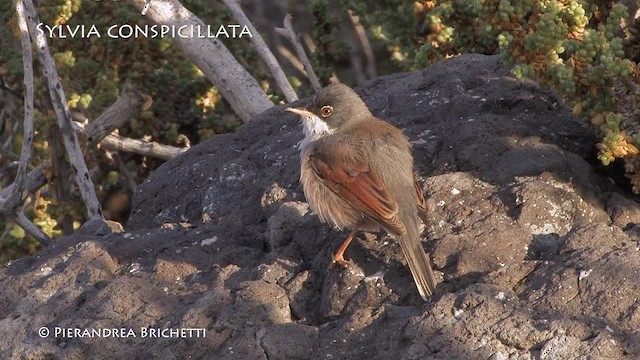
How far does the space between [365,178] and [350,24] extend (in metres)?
6.43

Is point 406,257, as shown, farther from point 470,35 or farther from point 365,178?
point 470,35

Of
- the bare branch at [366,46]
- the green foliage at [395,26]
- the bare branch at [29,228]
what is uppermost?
the bare branch at [29,228]

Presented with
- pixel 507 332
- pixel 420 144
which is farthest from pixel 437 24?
pixel 507 332

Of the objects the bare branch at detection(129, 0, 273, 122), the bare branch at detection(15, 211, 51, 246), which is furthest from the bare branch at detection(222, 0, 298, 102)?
the bare branch at detection(15, 211, 51, 246)

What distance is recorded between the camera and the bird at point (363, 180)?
588cm

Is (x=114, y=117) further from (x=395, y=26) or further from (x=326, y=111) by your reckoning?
(x=395, y=26)

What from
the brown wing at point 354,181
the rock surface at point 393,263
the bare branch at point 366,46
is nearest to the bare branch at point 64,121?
the rock surface at point 393,263

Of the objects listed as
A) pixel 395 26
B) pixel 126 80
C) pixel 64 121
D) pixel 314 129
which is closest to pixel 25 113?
pixel 64 121

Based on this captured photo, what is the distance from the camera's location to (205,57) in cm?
898

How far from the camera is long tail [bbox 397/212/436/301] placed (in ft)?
17.3

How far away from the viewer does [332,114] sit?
6805 mm

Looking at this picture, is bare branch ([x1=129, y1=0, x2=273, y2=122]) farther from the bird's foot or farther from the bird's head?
the bird's foot

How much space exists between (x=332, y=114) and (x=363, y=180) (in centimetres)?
76

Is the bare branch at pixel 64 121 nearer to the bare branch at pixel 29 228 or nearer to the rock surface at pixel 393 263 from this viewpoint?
the bare branch at pixel 29 228
